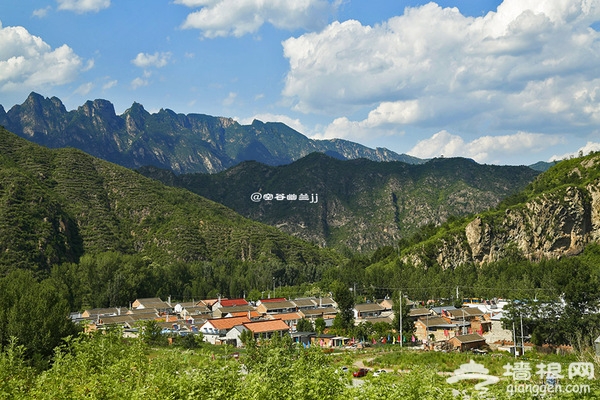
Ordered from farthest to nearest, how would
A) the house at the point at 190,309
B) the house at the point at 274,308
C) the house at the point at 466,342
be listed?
the house at the point at 190,309 → the house at the point at 274,308 → the house at the point at 466,342

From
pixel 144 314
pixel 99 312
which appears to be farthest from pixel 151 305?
pixel 99 312

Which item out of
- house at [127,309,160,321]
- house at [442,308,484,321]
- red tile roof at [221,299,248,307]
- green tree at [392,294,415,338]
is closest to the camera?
green tree at [392,294,415,338]

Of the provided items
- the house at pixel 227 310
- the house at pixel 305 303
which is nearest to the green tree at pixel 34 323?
the house at pixel 227 310

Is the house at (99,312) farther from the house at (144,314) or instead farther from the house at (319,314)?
the house at (319,314)

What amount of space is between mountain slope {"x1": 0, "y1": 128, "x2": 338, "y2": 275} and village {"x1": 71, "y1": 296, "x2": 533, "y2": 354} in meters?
41.0

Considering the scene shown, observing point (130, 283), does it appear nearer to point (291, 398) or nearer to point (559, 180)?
point (291, 398)

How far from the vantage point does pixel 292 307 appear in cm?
10375

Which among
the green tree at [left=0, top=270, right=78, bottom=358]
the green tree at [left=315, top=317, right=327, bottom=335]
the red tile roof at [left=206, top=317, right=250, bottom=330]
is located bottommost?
the green tree at [left=315, top=317, right=327, bottom=335]

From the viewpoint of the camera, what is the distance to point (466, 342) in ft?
222

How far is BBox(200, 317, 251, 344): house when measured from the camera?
3113 inches

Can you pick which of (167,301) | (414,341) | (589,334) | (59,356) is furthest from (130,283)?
(59,356)

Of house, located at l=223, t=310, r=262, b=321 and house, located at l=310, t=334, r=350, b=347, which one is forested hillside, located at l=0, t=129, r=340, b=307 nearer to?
house, located at l=223, t=310, r=262, b=321

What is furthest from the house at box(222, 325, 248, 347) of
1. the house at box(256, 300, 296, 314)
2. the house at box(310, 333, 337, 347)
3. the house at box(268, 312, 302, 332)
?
the house at box(256, 300, 296, 314)

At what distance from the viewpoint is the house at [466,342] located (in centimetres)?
6706
